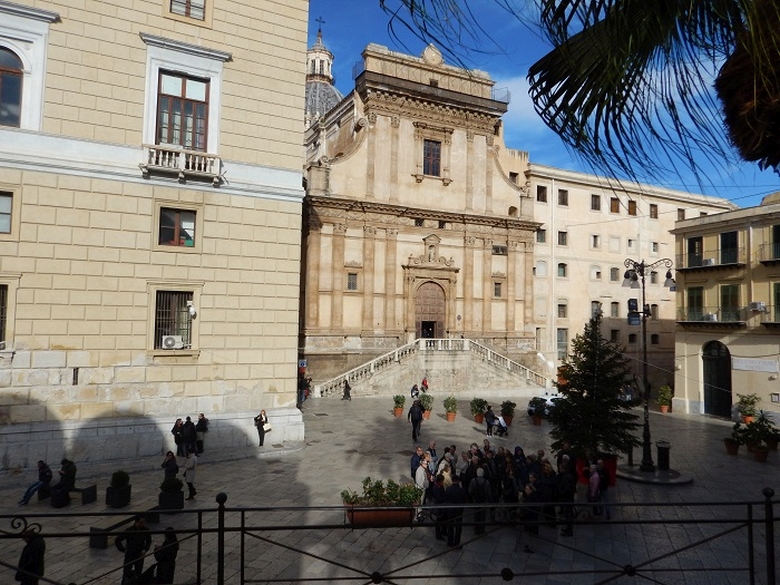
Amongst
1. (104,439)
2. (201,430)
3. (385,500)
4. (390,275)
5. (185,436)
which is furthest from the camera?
(390,275)

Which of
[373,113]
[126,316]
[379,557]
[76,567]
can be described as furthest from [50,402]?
[373,113]

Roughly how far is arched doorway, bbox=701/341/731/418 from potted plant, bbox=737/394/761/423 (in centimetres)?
294

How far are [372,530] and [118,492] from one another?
6.16m

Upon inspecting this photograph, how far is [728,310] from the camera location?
94.4ft

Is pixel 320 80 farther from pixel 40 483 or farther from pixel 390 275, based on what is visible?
pixel 40 483

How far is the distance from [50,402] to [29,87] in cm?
897

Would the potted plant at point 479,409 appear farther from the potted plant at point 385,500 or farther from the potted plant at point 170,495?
the potted plant at point 170,495

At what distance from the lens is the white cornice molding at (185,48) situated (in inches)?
652

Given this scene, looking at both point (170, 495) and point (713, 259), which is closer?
point (170, 495)

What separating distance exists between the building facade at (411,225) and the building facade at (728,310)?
11.1 meters

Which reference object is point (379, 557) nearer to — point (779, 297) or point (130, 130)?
point (130, 130)

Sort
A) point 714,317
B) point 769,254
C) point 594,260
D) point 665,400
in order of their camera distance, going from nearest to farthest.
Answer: point 769,254
point 714,317
point 665,400
point 594,260

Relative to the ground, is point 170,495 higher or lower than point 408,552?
higher

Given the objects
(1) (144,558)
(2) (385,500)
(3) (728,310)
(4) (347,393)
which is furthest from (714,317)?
(1) (144,558)
